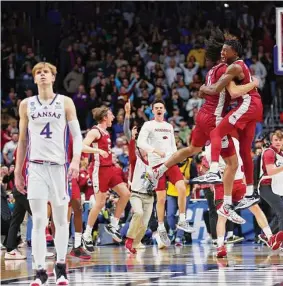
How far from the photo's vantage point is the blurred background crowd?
2900cm

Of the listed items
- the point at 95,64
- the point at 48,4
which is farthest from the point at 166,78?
the point at 48,4

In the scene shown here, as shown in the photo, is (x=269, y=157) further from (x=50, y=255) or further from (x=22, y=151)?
(x=22, y=151)

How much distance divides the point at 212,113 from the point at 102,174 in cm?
463

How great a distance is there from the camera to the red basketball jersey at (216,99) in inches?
548

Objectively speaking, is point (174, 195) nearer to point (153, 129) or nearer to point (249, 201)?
point (153, 129)

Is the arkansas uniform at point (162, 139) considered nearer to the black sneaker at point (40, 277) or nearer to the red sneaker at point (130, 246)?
the red sneaker at point (130, 246)

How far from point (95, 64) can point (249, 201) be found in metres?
18.1

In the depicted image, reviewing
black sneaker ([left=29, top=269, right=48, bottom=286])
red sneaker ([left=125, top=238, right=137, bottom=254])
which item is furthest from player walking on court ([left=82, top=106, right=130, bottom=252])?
black sneaker ([left=29, top=269, right=48, bottom=286])

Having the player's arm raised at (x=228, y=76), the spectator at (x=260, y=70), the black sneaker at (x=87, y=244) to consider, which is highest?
the spectator at (x=260, y=70)

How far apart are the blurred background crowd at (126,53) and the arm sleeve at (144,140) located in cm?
603

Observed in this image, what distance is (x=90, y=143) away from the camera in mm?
17641

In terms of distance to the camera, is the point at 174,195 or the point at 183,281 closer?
the point at 183,281

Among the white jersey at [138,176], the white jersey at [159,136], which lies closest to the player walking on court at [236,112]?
the white jersey at [159,136]

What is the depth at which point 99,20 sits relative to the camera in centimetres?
3572
